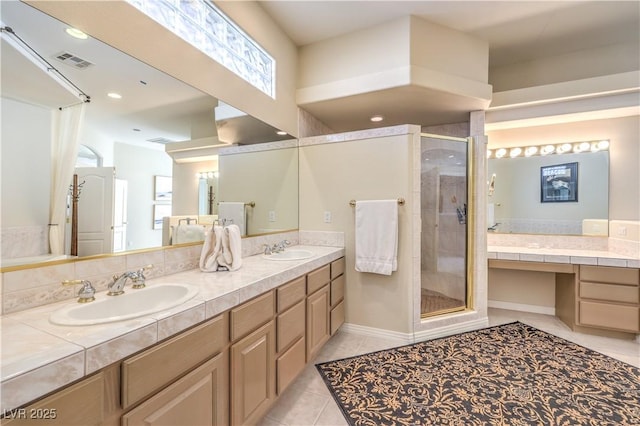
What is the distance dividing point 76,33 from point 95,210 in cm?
81

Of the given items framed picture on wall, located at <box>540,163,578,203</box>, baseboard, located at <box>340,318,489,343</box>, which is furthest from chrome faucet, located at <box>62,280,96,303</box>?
framed picture on wall, located at <box>540,163,578,203</box>

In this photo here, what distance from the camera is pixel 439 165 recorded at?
2941 millimetres

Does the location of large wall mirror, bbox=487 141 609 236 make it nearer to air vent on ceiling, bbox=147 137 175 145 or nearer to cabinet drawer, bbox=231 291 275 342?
cabinet drawer, bbox=231 291 275 342

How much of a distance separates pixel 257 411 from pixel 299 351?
482 mm

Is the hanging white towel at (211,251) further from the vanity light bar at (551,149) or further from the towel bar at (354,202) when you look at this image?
the vanity light bar at (551,149)

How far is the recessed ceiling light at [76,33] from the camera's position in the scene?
3.99 ft

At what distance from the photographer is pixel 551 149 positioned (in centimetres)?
323

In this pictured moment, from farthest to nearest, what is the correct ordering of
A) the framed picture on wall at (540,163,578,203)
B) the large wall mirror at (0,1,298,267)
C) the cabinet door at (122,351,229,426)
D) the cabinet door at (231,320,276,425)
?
the framed picture on wall at (540,163,578,203) < the cabinet door at (231,320,276,425) < the large wall mirror at (0,1,298,267) < the cabinet door at (122,351,229,426)

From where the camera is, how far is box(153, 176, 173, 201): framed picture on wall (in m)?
1.62

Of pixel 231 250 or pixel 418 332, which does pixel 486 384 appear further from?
pixel 231 250

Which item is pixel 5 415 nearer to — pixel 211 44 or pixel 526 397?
pixel 211 44

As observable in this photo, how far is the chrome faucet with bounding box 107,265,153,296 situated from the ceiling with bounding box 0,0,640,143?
716 millimetres

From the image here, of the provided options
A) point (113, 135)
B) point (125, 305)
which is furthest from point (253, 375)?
point (113, 135)

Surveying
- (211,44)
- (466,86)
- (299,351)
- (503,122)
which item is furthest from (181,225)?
(503,122)
